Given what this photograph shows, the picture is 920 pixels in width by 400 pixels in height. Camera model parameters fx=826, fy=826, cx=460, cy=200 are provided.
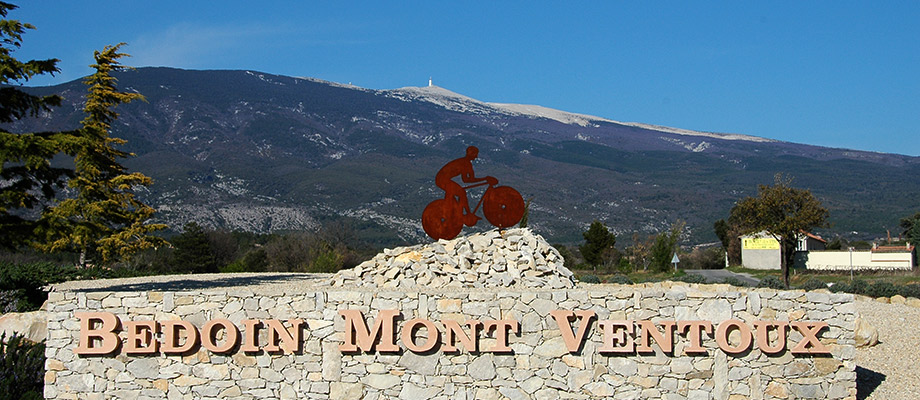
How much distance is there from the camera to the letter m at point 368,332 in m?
13.7

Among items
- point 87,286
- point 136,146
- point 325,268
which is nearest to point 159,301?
point 87,286

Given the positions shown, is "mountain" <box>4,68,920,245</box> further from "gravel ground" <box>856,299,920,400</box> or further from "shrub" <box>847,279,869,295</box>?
"gravel ground" <box>856,299,920,400</box>

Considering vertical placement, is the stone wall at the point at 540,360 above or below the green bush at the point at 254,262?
below

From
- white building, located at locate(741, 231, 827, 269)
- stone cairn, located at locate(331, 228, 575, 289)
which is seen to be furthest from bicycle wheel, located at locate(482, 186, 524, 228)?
white building, located at locate(741, 231, 827, 269)

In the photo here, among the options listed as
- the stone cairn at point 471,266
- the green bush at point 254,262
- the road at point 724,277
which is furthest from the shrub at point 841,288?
the green bush at point 254,262

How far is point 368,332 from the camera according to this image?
45.0 ft

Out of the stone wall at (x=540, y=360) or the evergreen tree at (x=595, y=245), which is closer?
the stone wall at (x=540, y=360)

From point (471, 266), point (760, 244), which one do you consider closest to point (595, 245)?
point (760, 244)

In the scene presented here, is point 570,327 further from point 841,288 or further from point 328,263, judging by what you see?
point 328,263

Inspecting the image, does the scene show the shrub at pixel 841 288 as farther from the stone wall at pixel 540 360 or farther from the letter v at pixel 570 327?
the letter v at pixel 570 327

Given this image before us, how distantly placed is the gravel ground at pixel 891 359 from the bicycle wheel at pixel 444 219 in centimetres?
881

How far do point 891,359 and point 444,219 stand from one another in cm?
985

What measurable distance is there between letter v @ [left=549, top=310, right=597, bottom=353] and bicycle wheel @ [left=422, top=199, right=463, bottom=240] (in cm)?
567

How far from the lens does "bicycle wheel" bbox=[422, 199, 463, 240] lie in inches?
745
